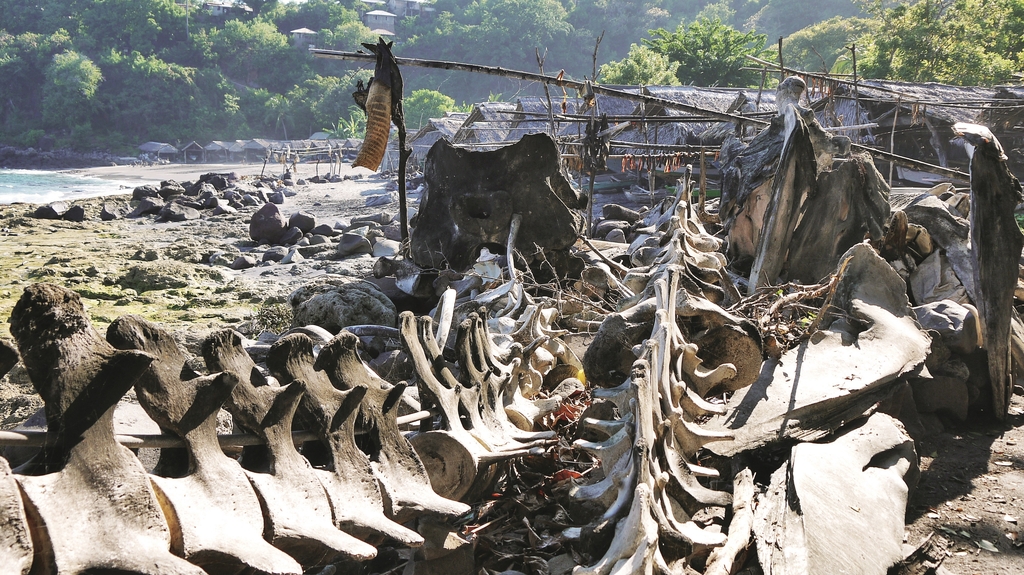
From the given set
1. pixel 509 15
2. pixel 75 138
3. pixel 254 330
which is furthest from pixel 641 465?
pixel 509 15

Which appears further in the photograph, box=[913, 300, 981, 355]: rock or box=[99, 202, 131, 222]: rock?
box=[99, 202, 131, 222]: rock

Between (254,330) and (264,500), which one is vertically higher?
(264,500)

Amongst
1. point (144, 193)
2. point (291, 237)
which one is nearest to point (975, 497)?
point (291, 237)

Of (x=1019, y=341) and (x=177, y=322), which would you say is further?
(x=177, y=322)

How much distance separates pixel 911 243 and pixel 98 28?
72.5 m

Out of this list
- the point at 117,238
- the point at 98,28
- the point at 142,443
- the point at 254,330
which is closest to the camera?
the point at 142,443

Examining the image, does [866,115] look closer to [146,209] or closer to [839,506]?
[839,506]

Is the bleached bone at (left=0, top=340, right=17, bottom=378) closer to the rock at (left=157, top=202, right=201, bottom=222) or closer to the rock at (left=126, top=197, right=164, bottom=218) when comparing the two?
the rock at (left=157, top=202, right=201, bottom=222)

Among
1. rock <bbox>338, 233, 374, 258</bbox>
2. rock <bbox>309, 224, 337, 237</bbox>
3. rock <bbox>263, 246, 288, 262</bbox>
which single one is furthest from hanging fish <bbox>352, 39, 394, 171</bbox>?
rock <bbox>309, 224, 337, 237</bbox>

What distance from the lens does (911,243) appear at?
19.5 feet

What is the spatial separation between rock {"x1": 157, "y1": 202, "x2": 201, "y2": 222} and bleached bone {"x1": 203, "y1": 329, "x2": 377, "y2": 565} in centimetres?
2089

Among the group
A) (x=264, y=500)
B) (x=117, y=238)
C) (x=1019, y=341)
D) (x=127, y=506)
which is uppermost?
(x=127, y=506)

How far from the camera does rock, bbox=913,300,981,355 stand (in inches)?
179

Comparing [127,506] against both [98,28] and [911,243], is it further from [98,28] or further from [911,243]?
[98,28]
